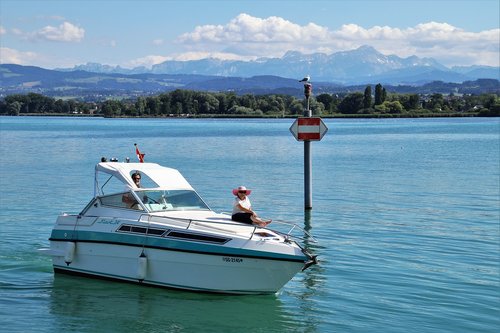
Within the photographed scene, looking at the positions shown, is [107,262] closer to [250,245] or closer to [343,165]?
[250,245]

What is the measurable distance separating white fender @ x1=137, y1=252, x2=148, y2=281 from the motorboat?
2cm

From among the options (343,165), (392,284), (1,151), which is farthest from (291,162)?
(392,284)

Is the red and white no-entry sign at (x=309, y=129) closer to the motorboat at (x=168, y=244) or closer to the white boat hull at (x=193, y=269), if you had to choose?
the motorboat at (x=168, y=244)

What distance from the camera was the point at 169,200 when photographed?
57.4 ft

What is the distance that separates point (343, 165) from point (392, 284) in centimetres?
3738

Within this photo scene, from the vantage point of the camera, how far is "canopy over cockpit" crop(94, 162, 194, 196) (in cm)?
1783

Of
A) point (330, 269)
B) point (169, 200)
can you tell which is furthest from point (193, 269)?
point (330, 269)

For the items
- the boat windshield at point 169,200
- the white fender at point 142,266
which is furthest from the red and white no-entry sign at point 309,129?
the white fender at point 142,266

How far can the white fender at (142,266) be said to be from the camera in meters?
16.3

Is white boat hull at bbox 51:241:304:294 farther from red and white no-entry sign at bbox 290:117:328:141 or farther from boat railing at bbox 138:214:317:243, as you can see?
red and white no-entry sign at bbox 290:117:328:141

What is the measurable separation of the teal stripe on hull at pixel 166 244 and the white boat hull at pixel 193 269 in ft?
0.29

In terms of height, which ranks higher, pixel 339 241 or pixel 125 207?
pixel 125 207

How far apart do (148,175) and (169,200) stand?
937mm

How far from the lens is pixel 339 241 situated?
2344 centimetres
